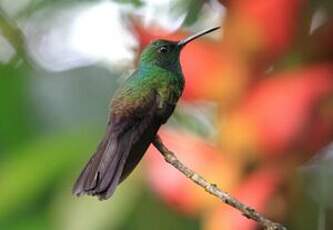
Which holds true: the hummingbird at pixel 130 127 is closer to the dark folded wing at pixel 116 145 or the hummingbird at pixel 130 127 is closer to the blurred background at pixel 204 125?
the dark folded wing at pixel 116 145

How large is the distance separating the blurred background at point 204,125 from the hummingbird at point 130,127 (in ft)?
0.55

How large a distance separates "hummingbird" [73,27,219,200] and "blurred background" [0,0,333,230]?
0.17m

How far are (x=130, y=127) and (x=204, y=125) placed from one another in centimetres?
32

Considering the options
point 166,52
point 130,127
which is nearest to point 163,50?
point 166,52

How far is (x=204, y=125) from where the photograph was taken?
0.67 meters

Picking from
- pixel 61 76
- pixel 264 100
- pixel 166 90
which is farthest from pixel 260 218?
pixel 61 76

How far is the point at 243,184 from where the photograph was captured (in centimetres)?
59

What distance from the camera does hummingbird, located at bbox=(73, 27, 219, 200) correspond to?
0.33 m

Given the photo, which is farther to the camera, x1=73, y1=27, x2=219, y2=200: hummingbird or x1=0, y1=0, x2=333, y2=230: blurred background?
x1=0, y1=0, x2=333, y2=230: blurred background

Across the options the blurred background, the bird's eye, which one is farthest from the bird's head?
the blurred background

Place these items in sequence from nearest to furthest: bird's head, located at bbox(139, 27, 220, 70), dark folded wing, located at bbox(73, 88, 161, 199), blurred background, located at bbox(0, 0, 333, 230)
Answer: dark folded wing, located at bbox(73, 88, 161, 199) → bird's head, located at bbox(139, 27, 220, 70) → blurred background, located at bbox(0, 0, 333, 230)

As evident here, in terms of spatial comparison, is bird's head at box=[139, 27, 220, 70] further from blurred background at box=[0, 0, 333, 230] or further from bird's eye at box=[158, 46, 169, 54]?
blurred background at box=[0, 0, 333, 230]

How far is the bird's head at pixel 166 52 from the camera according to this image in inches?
16.9

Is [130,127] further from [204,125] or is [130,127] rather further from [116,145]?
[204,125]
